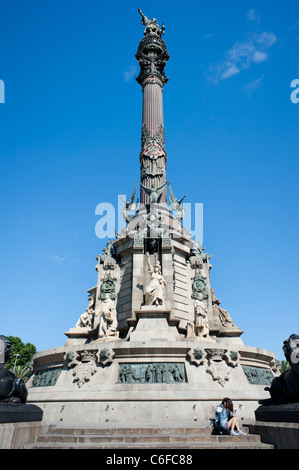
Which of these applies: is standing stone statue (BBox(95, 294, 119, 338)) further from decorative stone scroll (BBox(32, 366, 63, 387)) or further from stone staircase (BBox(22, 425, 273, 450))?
stone staircase (BBox(22, 425, 273, 450))

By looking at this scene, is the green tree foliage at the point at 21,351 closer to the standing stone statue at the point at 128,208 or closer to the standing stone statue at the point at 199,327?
the standing stone statue at the point at 128,208

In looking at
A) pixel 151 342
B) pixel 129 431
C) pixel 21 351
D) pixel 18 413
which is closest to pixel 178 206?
pixel 151 342

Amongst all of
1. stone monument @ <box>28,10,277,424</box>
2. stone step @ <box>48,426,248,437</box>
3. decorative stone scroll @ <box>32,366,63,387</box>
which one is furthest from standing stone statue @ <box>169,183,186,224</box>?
stone step @ <box>48,426,248,437</box>

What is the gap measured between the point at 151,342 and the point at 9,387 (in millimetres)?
6772

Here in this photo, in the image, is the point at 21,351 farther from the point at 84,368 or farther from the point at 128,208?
the point at 84,368

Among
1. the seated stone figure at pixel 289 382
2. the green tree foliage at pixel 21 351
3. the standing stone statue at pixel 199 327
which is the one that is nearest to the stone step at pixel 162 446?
the seated stone figure at pixel 289 382

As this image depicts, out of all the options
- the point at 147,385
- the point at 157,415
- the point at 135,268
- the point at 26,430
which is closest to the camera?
the point at 26,430

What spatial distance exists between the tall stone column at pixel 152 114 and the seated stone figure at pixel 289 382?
51.9ft

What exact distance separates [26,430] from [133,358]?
6465 millimetres

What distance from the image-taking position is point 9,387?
646cm

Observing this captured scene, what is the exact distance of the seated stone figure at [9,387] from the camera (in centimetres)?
637

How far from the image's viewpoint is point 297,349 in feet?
20.5
